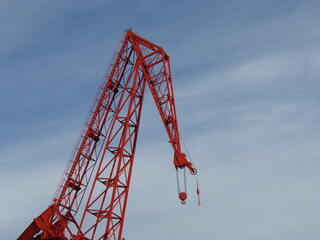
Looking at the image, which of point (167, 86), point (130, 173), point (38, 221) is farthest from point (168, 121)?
point (38, 221)

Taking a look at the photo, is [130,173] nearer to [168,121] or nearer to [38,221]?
[168,121]

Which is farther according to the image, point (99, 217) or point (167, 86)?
point (167, 86)

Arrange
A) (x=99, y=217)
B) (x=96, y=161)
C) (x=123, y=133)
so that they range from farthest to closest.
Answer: (x=96, y=161), (x=123, y=133), (x=99, y=217)

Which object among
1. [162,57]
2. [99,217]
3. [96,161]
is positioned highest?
[162,57]

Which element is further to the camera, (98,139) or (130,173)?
(98,139)

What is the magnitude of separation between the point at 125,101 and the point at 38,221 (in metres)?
10.6

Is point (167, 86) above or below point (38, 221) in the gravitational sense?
above

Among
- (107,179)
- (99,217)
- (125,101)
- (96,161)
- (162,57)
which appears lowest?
(99,217)

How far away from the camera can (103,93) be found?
32781mm

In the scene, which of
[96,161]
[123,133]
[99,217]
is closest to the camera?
[99,217]

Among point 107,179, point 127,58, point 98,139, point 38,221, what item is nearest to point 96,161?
point 98,139

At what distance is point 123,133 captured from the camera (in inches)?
1180

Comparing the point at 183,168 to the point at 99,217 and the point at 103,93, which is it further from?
the point at 103,93

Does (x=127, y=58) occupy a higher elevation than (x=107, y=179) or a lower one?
higher
